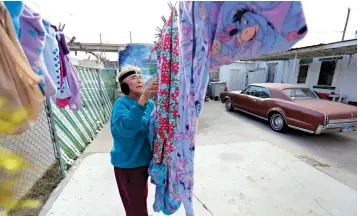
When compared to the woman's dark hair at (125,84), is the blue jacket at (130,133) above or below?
below

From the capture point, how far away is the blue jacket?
3.90 feet

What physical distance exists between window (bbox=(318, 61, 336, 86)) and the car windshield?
497cm

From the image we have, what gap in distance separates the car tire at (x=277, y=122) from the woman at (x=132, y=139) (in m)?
4.92

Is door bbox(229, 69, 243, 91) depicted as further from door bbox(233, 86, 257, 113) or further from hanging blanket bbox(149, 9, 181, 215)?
hanging blanket bbox(149, 9, 181, 215)

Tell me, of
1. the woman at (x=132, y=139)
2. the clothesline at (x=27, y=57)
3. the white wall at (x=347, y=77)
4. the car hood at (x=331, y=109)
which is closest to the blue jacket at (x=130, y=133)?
the woman at (x=132, y=139)

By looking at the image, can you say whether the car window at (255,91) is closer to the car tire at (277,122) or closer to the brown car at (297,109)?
the brown car at (297,109)

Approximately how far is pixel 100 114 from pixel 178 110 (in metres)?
5.42

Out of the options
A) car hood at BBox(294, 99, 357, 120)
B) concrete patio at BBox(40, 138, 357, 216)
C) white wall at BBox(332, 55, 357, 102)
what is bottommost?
concrete patio at BBox(40, 138, 357, 216)

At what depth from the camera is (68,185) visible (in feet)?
8.43

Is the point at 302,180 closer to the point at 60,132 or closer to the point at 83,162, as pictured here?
the point at 83,162

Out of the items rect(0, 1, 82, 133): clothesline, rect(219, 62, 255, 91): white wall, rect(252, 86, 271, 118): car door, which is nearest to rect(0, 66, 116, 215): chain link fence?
rect(0, 1, 82, 133): clothesline

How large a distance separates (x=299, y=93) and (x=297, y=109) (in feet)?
3.73

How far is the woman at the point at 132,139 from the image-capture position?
1199 mm

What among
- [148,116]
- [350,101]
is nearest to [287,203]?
[148,116]
